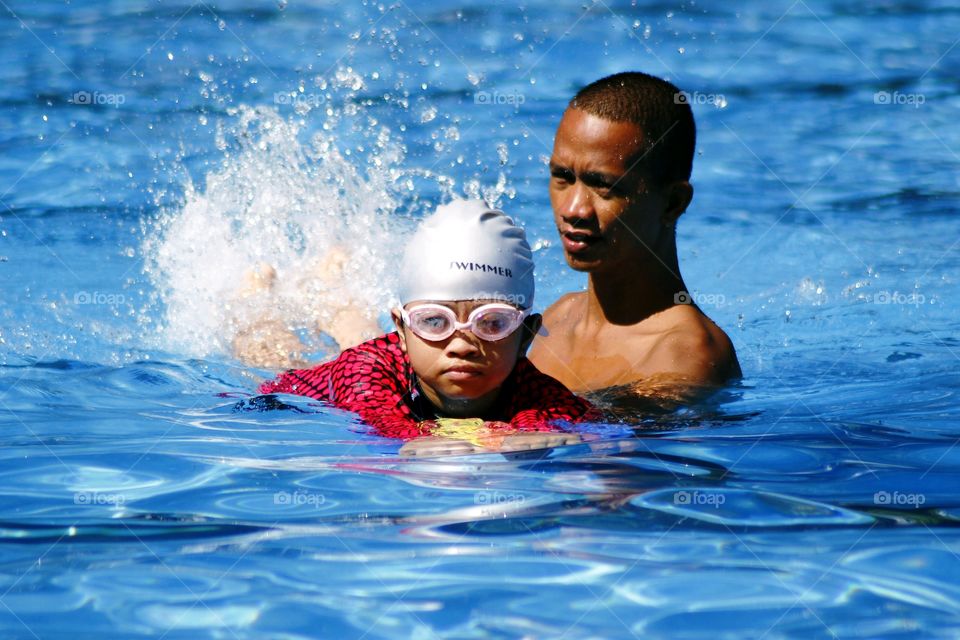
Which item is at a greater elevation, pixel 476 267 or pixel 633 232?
pixel 633 232

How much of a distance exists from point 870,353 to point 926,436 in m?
2.15

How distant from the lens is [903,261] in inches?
340
